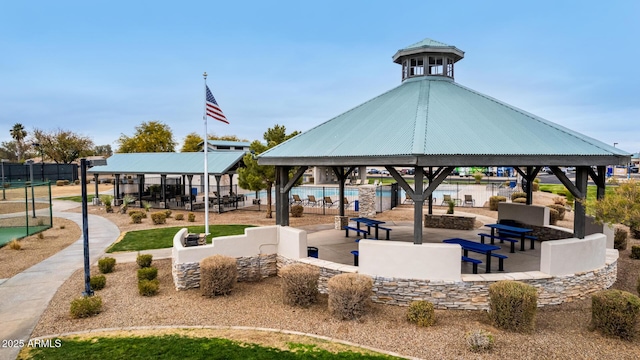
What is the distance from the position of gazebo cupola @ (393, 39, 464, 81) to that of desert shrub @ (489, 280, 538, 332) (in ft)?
26.2

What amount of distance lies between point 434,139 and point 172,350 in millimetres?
6840

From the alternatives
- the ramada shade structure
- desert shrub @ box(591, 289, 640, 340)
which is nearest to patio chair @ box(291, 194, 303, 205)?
the ramada shade structure

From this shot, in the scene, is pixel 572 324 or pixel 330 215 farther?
pixel 330 215

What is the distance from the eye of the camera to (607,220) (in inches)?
295

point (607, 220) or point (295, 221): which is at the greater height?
point (607, 220)

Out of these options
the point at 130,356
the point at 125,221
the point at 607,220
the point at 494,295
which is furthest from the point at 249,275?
the point at 125,221

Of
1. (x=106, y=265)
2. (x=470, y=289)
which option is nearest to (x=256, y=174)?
(x=106, y=265)

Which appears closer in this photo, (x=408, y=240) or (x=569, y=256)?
(x=569, y=256)

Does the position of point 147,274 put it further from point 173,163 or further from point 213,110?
point 173,163

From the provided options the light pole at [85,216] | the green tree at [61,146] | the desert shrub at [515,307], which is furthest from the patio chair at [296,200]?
the green tree at [61,146]

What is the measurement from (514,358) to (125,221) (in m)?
20.5

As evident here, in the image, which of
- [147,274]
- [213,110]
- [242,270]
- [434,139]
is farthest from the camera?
[213,110]

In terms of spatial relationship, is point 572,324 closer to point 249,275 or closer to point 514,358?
point 514,358

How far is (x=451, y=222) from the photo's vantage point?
16016mm
